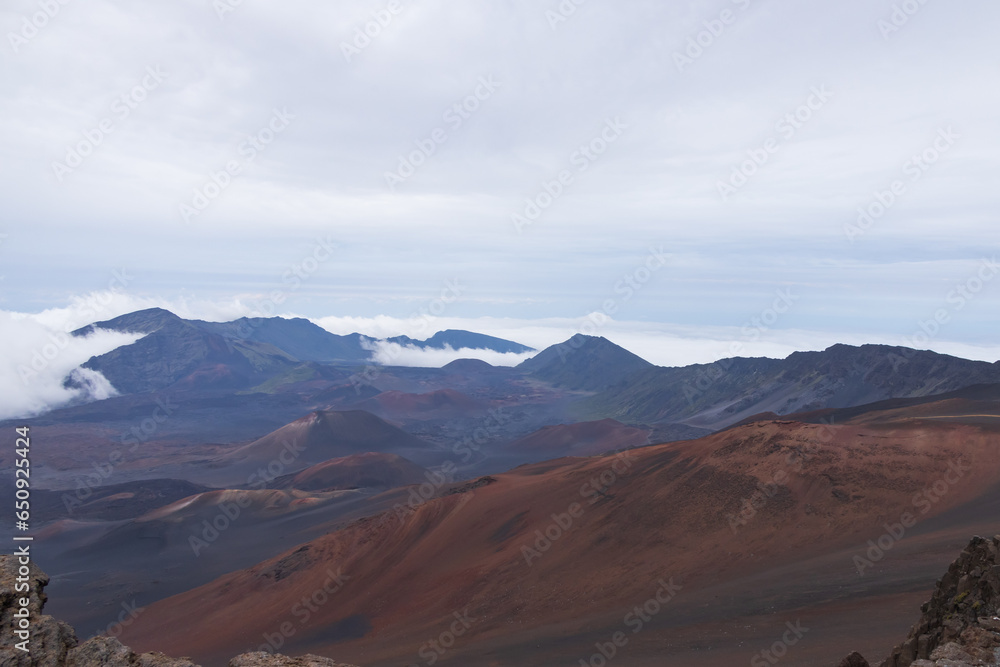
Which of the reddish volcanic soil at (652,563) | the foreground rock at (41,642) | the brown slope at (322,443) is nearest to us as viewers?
the foreground rock at (41,642)

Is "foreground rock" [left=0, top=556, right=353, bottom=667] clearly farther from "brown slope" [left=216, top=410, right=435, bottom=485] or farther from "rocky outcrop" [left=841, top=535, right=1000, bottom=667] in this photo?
"brown slope" [left=216, top=410, right=435, bottom=485]

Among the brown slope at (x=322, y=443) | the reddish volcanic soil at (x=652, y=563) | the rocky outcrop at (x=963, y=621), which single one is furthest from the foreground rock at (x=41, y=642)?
the brown slope at (x=322, y=443)

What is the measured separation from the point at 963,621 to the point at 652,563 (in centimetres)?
1993

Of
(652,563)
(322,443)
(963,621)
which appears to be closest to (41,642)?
(963,621)

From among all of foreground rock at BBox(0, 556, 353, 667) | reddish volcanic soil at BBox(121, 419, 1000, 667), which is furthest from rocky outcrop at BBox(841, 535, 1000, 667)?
foreground rock at BBox(0, 556, 353, 667)

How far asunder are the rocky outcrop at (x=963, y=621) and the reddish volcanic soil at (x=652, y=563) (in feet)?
21.9

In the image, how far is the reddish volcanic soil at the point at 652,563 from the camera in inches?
917

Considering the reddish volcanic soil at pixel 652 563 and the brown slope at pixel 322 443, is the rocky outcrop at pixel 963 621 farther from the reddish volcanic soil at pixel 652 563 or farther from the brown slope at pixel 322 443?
the brown slope at pixel 322 443

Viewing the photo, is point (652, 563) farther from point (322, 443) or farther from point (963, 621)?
point (322, 443)

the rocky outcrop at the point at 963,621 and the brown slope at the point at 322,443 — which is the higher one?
the brown slope at the point at 322,443

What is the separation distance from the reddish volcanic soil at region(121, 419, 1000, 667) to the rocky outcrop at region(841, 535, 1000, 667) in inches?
263

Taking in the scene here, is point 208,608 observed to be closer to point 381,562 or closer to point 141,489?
point 381,562

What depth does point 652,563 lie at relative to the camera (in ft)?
100

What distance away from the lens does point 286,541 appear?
61188 mm
